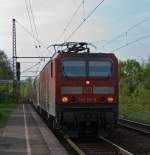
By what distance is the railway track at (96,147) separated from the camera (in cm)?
1666

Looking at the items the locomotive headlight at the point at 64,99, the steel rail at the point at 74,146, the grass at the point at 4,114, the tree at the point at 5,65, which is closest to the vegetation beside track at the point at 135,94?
the grass at the point at 4,114

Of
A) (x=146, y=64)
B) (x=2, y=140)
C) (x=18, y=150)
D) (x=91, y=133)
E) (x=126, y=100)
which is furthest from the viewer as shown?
(x=146, y=64)

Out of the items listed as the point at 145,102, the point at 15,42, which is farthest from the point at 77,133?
the point at 15,42

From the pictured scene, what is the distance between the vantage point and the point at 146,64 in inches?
3812

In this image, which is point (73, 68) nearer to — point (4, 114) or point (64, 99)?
point (64, 99)

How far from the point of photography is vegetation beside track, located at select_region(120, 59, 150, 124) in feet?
128

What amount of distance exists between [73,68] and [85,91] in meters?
0.96

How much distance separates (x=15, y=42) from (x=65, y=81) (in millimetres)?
54802

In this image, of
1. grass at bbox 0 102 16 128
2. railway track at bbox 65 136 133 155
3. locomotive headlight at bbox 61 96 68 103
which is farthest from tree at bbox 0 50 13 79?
locomotive headlight at bbox 61 96 68 103

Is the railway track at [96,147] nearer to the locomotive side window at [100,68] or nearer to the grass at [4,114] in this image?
the locomotive side window at [100,68]

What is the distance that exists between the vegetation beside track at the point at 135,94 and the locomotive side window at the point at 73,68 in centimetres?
1081

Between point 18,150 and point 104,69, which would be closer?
point 18,150

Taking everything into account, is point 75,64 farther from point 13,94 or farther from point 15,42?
point 13,94

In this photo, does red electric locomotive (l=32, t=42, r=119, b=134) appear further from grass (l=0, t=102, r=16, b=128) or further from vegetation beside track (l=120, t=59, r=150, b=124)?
vegetation beside track (l=120, t=59, r=150, b=124)
